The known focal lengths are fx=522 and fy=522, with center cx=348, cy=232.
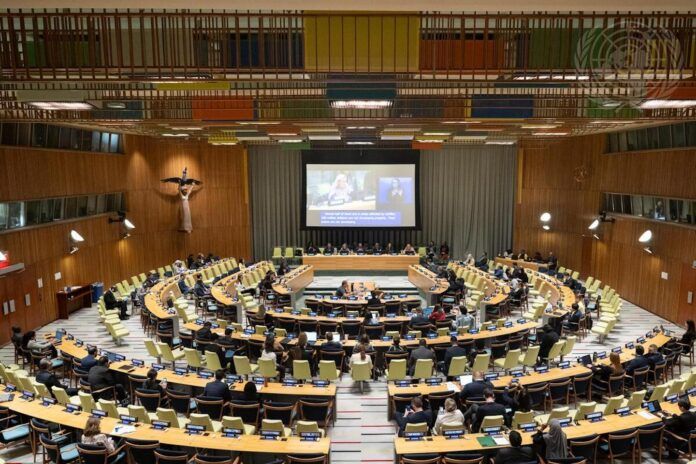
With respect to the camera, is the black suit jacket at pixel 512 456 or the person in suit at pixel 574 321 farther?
the person in suit at pixel 574 321

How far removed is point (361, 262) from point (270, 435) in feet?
57.5

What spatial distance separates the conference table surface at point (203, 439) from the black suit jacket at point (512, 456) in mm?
2369

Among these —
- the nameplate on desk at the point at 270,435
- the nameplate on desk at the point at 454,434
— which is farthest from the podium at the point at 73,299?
the nameplate on desk at the point at 454,434

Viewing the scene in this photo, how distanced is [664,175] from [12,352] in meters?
21.2

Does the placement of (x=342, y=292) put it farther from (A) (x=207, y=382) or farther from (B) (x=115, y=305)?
(A) (x=207, y=382)

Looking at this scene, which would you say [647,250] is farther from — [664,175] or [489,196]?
[489,196]

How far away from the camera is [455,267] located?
23.3 meters

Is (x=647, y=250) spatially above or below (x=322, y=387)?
above

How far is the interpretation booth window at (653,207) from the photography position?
55.2 feet

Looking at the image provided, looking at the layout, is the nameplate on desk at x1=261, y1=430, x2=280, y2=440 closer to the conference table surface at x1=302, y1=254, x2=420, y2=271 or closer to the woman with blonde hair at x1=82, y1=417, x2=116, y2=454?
the woman with blonde hair at x1=82, y1=417, x2=116, y2=454

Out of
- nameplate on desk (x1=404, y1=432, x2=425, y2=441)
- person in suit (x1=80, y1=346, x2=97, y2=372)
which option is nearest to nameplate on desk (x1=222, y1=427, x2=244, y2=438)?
nameplate on desk (x1=404, y1=432, x2=425, y2=441)

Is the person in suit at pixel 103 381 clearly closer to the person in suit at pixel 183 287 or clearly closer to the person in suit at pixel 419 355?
the person in suit at pixel 419 355

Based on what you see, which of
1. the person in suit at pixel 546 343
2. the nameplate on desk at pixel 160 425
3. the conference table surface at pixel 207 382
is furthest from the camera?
the person in suit at pixel 546 343

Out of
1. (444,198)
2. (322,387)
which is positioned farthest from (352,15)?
(444,198)
